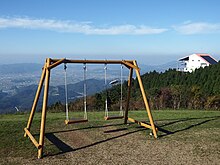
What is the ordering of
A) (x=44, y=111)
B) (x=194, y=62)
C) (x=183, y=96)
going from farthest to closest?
1. (x=194, y=62)
2. (x=183, y=96)
3. (x=44, y=111)

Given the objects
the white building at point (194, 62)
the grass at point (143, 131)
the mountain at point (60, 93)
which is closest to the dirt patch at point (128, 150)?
the grass at point (143, 131)

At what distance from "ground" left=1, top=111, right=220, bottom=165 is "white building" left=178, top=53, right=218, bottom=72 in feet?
131

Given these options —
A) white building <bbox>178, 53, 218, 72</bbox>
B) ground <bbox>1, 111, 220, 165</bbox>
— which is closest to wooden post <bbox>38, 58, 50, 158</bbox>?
ground <bbox>1, 111, 220, 165</bbox>

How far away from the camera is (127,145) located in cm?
762

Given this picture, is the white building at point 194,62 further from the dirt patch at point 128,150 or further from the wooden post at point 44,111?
the wooden post at point 44,111

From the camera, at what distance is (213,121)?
35.9 ft

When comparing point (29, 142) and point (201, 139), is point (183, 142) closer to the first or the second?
point (201, 139)

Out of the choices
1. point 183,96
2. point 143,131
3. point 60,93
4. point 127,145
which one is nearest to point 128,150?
point 127,145

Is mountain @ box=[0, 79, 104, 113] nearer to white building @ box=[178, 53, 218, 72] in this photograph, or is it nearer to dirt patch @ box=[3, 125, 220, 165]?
dirt patch @ box=[3, 125, 220, 165]

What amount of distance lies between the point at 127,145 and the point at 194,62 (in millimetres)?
44779

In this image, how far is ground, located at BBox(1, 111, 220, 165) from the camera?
6441mm

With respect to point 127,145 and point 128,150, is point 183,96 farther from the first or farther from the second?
point 128,150

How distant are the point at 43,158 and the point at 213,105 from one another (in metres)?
16.3

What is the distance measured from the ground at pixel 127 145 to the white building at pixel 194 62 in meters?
39.9
